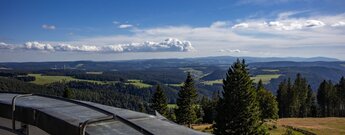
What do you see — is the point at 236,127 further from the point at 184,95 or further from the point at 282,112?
the point at 282,112

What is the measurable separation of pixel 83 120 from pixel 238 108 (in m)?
34.2

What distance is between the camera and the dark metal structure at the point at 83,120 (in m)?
4.05

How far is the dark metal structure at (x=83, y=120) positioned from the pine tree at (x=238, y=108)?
32.2 m

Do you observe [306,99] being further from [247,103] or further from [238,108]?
[238,108]

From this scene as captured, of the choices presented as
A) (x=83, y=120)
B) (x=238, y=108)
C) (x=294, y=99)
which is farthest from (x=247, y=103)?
(x=294, y=99)

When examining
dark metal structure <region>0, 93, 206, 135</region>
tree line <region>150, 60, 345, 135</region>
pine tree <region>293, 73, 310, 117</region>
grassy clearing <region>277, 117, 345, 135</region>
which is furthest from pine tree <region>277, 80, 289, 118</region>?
dark metal structure <region>0, 93, 206, 135</region>

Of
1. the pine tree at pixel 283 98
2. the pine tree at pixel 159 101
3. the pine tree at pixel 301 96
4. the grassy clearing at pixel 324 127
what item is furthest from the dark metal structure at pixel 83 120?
the pine tree at pixel 301 96

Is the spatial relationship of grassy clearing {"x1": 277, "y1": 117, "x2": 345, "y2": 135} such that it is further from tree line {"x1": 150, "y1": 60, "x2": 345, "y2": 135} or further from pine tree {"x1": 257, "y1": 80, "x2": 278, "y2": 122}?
pine tree {"x1": 257, "y1": 80, "x2": 278, "y2": 122}

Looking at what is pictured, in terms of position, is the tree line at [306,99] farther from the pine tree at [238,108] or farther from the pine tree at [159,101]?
the pine tree at [238,108]

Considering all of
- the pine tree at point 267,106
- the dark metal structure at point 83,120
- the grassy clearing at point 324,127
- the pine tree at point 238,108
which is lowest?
the grassy clearing at point 324,127

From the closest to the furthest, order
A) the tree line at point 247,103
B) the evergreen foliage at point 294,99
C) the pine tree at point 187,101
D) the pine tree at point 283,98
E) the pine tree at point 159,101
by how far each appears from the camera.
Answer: the tree line at point 247,103 < the pine tree at point 187,101 < the pine tree at point 159,101 < the evergreen foliage at point 294,99 < the pine tree at point 283,98

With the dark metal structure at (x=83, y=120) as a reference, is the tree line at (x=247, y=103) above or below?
below

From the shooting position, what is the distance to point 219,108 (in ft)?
127

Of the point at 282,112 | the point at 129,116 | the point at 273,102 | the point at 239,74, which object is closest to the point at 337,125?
the point at 273,102
